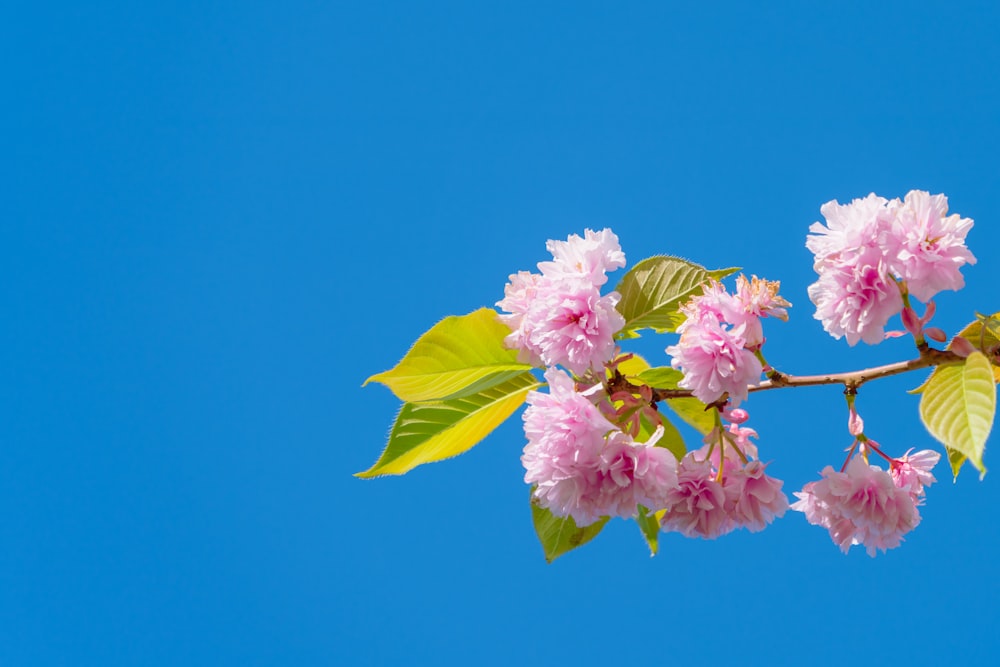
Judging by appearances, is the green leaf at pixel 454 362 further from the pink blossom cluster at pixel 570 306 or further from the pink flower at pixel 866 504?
the pink flower at pixel 866 504

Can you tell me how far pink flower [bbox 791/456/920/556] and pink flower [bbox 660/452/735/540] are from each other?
98 mm

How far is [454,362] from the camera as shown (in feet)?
3.22

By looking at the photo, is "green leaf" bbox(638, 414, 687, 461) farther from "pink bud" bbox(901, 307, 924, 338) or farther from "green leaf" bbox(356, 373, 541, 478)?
"pink bud" bbox(901, 307, 924, 338)

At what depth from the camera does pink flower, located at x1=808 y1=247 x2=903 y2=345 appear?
31.1 inches

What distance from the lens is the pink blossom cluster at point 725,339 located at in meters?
0.82

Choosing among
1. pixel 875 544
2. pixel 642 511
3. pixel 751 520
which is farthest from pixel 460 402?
pixel 875 544

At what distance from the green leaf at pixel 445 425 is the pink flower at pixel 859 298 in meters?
0.36

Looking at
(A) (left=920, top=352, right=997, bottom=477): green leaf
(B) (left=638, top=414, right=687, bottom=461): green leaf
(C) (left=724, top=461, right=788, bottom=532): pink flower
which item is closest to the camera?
(A) (left=920, top=352, right=997, bottom=477): green leaf

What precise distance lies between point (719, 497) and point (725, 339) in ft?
0.58

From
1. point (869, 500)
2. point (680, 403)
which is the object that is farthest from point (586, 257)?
point (869, 500)

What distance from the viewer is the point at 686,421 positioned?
42.6 inches

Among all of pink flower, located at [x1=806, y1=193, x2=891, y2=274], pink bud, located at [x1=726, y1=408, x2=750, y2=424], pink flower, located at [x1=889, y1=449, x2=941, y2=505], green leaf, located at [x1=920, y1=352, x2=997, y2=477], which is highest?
pink flower, located at [x1=806, y1=193, x2=891, y2=274]

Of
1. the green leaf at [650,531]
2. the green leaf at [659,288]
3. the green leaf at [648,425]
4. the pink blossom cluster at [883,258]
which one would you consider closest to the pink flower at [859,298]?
the pink blossom cluster at [883,258]

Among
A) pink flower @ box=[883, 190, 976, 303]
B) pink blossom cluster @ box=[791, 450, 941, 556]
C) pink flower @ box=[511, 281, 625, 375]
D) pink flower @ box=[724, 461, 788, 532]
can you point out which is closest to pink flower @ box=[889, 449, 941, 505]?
pink blossom cluster @ box=[791, 450, 941, 556]
